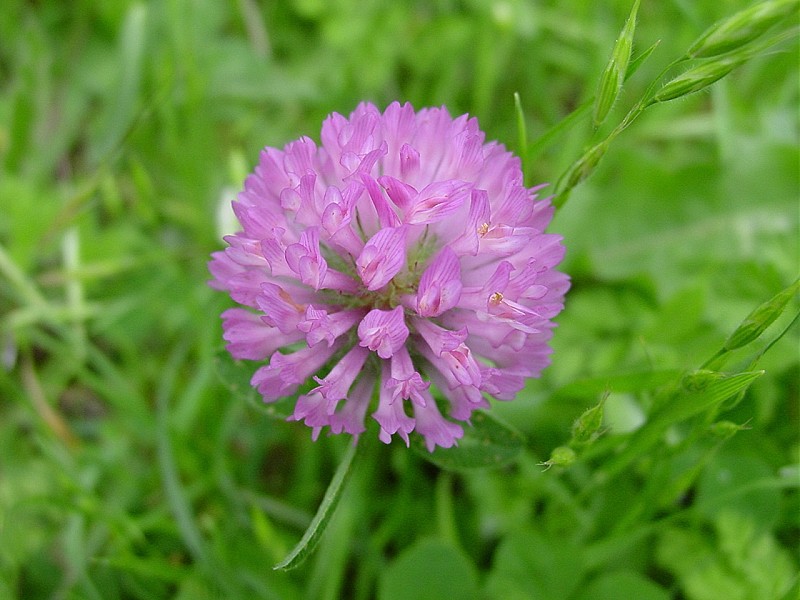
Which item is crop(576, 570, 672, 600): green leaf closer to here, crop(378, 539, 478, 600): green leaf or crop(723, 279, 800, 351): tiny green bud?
crop(378, 539, 478, 600): green leaf

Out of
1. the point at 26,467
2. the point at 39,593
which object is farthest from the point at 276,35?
the point at 39,593

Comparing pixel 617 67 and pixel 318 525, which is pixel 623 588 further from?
pixel 617 67

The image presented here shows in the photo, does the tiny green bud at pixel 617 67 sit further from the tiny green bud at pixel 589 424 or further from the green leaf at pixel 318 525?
the green leaf at pixel 318 525

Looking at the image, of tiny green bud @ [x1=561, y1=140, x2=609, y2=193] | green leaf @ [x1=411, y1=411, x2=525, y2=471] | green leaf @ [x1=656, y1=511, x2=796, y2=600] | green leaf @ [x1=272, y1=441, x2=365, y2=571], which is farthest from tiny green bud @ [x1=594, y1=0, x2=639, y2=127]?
green leaf @ [x1=656, y1=511, x2=796, y2=600]

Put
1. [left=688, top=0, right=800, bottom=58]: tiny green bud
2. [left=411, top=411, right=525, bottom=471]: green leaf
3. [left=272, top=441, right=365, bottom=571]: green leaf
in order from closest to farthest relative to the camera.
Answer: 1. [left=688, top=0, right=800, bottom=58]: tiny green bud
2. [left=272, top=441, right=365, bottom=571]: green leaf
3. [left=411, top=411, right=525, bottom=471]: green leaf

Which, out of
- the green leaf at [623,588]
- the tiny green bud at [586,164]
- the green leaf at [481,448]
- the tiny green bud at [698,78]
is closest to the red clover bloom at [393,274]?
the tiny green bud at [586,164]
